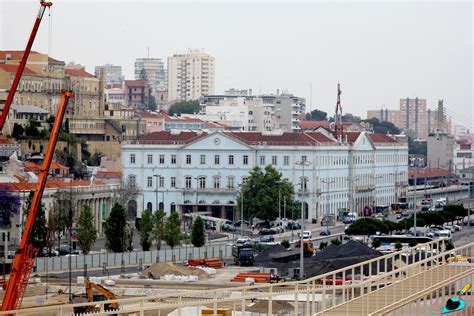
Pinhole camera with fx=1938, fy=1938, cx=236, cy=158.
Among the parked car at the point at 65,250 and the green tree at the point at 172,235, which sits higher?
the green tree at the point at 172,235

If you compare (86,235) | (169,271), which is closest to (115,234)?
(86,235)

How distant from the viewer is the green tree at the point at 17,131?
105 metres

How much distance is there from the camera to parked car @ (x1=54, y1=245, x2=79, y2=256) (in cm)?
6900

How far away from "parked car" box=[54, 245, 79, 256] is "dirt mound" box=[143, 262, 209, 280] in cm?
756

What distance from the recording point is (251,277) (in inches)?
2298

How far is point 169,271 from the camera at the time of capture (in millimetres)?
60188

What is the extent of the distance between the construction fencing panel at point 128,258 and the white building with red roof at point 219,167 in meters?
27.2

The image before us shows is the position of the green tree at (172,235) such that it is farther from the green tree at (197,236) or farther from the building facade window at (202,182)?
the building facade window at (202,182)

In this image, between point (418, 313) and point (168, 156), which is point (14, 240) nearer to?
point (168, 156)

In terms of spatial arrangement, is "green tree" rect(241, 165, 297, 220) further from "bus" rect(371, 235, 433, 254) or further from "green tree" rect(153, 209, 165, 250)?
"bus" rect(371, 235, 433, 254)

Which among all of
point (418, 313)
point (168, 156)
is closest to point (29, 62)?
point (168, 156)

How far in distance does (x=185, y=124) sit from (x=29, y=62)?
16839 mm

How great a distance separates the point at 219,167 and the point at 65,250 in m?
31.8

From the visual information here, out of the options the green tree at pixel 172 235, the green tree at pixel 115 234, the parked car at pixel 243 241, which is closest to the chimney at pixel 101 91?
the parked car at pixel 243 241
